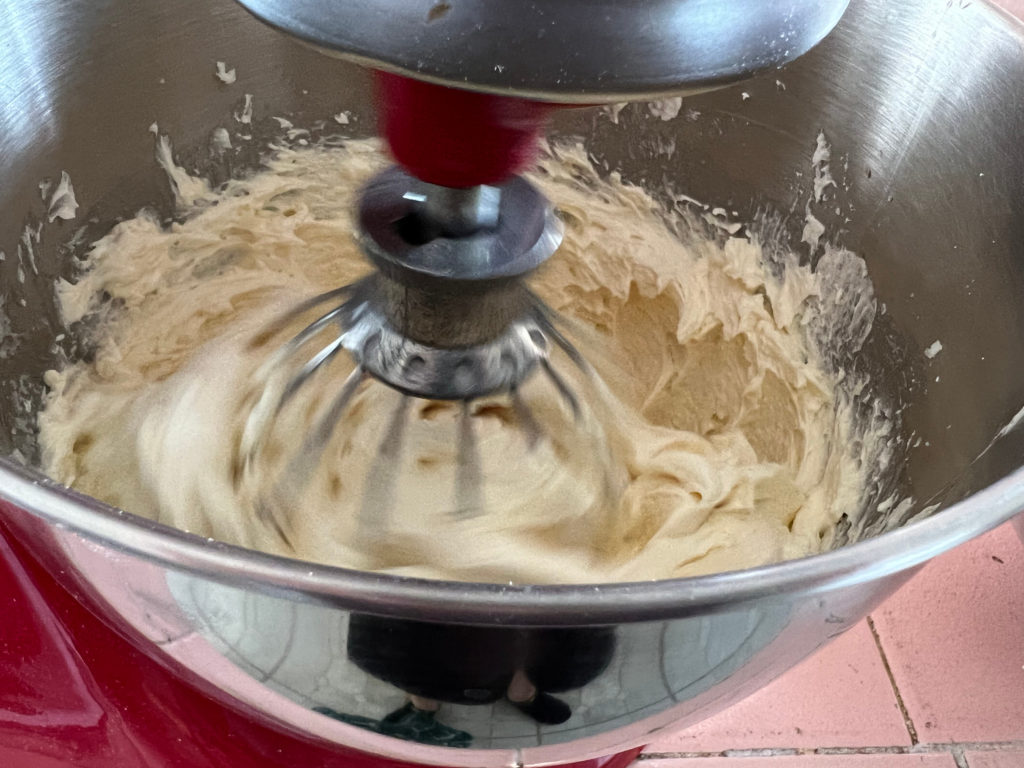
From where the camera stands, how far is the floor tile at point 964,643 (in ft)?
2.78

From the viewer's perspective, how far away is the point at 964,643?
898mm

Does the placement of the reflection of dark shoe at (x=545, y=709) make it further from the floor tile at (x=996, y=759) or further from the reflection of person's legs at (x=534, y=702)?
the floor tile at (x=996, y=759)

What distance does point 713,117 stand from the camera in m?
0.75

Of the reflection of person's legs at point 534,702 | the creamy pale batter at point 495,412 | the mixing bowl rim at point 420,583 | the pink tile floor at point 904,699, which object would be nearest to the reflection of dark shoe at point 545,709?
the reflection of person's legs at point 534,702

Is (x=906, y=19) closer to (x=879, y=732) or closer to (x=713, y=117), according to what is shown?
(x=713, y=117)

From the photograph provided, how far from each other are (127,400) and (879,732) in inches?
27.1

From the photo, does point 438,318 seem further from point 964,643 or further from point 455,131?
point 964,643

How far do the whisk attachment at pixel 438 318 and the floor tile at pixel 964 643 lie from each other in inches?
17.2

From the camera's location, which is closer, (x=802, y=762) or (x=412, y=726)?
(x=412, y=726)

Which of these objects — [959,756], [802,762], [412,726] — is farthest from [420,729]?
[959,756]

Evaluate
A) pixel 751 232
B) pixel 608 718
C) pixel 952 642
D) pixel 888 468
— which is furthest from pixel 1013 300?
pixel 952 642

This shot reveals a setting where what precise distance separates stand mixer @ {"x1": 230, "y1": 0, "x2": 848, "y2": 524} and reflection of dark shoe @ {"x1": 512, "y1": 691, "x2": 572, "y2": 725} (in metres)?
0.18

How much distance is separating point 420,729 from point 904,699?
0.59 meters

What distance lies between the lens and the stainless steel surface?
0.26 m
